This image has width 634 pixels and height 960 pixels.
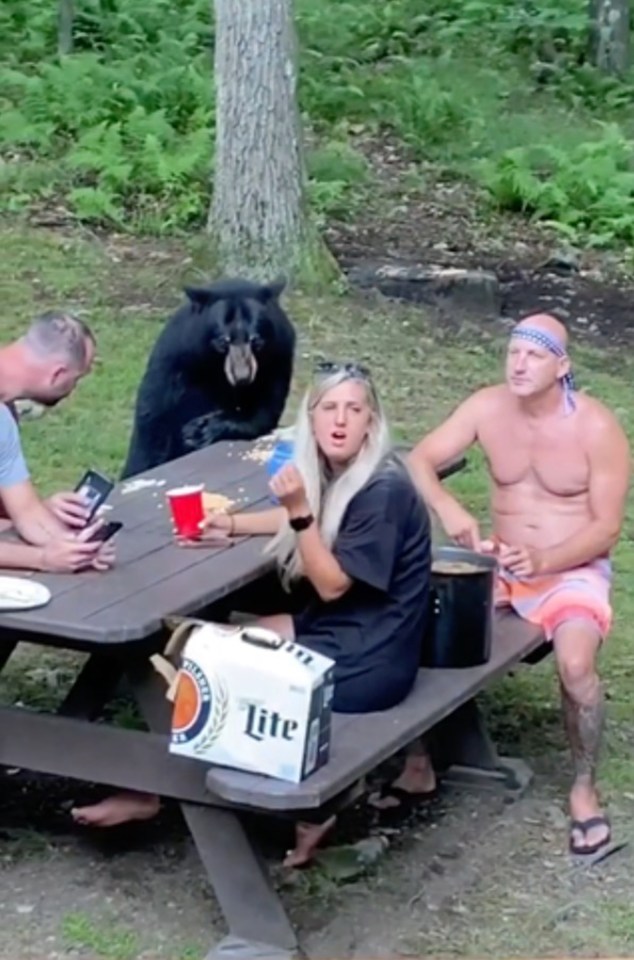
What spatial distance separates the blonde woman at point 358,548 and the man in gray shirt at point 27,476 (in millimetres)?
525

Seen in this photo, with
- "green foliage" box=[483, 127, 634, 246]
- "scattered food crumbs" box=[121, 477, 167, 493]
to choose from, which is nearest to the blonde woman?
"scattered food crumbs" box=[121, 477, 167, 493]

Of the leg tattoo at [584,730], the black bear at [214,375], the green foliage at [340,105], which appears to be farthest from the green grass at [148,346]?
the leg tattoo at [584,730]

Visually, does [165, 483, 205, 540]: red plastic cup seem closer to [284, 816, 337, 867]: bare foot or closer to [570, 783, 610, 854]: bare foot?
[284, 816, 337, 867]: bare foot

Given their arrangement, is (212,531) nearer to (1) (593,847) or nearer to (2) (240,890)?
(2) (240,890)

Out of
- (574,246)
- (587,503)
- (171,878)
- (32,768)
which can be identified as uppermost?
(587,503)

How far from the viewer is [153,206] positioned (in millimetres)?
12008

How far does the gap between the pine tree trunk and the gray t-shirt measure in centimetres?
626

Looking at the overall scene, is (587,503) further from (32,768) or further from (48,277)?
(48,277)

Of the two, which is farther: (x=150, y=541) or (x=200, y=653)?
(x=150, y=541)

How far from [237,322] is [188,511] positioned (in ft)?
8.50

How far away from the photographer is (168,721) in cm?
439

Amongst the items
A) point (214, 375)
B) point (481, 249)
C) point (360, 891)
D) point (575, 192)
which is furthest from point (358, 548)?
point (575, 192)

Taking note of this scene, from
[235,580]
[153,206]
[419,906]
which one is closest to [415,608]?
[235,580]

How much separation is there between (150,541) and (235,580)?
41 centimetres
